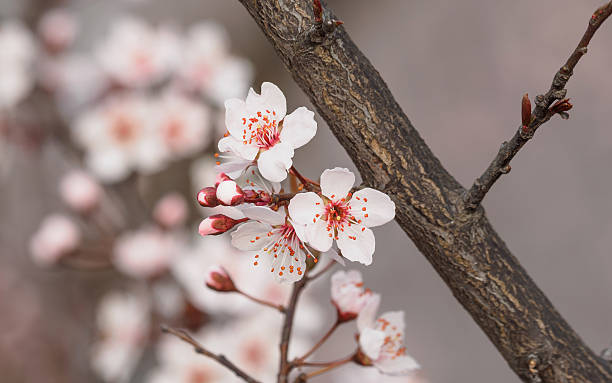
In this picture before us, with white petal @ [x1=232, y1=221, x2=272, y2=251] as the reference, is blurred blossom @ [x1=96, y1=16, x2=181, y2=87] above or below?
above

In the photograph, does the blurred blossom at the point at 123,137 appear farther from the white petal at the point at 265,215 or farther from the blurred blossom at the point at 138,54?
the white petal at the point at 265,215

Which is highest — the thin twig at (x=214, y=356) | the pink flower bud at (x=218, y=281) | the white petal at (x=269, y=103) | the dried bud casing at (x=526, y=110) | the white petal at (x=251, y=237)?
the dried bud casing at (x=526, y=110)

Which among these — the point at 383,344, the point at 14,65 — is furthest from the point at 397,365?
the point at 14,65

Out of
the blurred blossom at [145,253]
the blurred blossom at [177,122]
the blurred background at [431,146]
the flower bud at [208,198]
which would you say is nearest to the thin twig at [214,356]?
the flower bud at [208,198]

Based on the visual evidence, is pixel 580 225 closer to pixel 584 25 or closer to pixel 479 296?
pixel 584 25

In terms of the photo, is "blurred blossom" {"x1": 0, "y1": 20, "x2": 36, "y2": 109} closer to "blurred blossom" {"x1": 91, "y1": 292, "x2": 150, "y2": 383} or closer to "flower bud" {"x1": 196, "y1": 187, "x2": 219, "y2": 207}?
"blurred blossom" {"x1": 91, "y1": 292, "x2": 150, "y2": 383}

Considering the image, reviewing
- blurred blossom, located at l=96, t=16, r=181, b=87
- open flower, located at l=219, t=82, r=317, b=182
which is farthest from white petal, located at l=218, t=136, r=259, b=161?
blurred blossom, located at l=96, t=16, r=181, b=87
